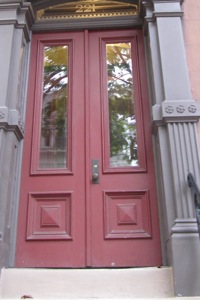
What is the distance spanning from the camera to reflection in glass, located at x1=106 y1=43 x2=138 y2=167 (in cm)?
425

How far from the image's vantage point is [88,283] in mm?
3314

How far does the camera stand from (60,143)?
14.2 ft

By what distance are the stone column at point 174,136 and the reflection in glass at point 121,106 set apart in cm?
29

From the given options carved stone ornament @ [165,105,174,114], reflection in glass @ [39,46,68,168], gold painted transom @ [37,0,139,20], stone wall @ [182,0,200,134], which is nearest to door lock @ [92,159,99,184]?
reflection in glass @ [39,46,68,168]

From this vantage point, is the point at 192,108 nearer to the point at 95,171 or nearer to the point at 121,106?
the point at 121,106

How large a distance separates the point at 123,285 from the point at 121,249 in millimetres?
531

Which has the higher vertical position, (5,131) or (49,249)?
(5,131)

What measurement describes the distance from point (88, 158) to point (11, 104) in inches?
38.6

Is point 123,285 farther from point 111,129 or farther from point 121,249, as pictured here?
point 111,129

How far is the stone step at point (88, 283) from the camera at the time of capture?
3266mm

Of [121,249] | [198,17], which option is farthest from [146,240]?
[198,17]

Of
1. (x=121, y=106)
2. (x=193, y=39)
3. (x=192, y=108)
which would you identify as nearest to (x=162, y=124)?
(x=192, y=108)

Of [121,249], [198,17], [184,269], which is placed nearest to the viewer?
[184,269]

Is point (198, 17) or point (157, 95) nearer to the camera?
point (157, 95)
